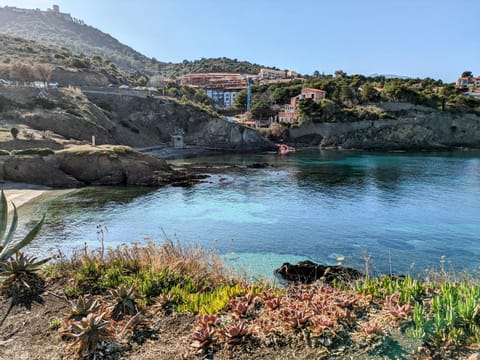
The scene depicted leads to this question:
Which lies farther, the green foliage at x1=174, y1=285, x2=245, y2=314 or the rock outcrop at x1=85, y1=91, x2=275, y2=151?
the rock outcrop at x1=85, y1=91, x2=275, y2=151

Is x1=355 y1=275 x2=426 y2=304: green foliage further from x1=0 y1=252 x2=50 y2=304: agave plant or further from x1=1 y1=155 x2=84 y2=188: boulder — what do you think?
x1=1 y1=155 x2=84 y2=188: boulder

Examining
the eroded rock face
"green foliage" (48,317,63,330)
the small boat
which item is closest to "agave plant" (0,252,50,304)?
"green foliage" (48,317,63,330)

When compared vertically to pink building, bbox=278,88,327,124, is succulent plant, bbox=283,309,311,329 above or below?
below

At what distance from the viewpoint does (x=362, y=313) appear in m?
6.07

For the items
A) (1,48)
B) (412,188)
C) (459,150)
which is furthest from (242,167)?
(1,48)

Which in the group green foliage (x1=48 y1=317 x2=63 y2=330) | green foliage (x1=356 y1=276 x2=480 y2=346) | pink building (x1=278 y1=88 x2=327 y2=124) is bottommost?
green foliage (x1=48 y1=317 x2=63 y2=330)

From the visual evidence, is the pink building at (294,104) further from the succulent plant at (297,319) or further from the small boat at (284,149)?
the succulent plant at (297,319)

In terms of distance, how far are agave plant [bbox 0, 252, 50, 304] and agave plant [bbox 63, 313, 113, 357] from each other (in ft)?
7.12

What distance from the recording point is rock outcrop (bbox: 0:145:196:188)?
34812 millimetres

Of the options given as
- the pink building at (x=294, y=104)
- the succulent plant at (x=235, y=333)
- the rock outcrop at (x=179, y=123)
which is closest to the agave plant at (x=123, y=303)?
the succulent plant at (x=235, y=333)

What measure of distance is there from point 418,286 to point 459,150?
293ft

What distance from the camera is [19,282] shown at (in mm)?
7211

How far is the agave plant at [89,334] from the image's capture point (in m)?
5.14

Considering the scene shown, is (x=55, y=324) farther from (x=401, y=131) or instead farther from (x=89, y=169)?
(x=401, y=131)
